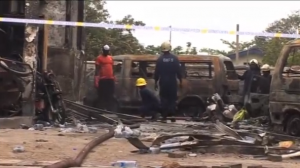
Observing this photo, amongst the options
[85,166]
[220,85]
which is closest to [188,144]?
[85,166]

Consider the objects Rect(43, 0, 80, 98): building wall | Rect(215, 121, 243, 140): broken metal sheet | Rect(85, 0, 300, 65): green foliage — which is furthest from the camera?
Rect(85, 0, 300, 65): green foliage

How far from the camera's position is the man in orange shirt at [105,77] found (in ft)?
55.4

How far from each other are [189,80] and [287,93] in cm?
696

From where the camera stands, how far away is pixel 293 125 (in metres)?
11.5

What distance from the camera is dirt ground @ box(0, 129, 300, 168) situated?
813 cm

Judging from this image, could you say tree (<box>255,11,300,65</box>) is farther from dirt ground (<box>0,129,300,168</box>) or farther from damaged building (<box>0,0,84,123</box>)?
dirt ground (<box>0,129,300,168</box>)

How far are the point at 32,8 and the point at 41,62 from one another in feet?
8.85

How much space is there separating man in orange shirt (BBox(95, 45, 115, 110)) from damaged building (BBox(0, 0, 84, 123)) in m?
1.27

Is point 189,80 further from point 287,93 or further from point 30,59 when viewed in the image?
point 287,93

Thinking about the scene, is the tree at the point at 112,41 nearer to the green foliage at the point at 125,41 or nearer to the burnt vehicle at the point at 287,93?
the green foliage at the point at 125,41

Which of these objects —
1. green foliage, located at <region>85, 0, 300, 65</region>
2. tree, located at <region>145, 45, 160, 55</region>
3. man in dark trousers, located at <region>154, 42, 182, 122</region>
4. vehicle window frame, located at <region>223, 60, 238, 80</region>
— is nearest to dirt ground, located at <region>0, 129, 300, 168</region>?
man in dark trousers, located at <region>154, 42, 182, 122</region>

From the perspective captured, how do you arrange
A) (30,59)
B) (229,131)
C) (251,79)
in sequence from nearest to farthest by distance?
1. (229,131)
2. (30,59)
3. (251,79)

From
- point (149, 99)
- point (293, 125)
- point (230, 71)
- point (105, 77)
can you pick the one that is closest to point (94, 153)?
point (293, 125)

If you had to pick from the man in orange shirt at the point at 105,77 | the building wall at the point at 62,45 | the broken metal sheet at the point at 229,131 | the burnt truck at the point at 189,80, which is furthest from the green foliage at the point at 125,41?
the broken metal sheet at the point at 229,131
